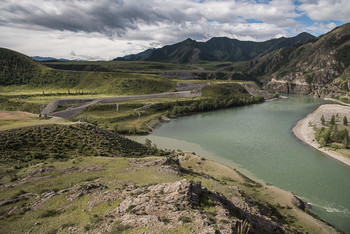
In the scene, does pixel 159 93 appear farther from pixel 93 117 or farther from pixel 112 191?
pixel 112 191

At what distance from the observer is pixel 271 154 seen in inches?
2589

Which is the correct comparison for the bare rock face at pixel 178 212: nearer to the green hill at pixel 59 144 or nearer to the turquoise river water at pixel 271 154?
the green hill at pixel 59 144

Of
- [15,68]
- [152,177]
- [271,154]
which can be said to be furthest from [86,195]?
[15,68]

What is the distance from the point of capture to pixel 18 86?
504ft

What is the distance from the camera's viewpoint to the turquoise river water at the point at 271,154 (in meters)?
43.0

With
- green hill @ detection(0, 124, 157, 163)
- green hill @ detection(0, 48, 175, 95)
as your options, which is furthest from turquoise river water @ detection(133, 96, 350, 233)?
green hill @ detection(0, 48, 175, 95)

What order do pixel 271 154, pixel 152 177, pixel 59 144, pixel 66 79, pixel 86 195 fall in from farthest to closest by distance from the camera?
pixel 66 79
pixel 271 154
pixel 59 144
pixel 152 177
pixel 86 195

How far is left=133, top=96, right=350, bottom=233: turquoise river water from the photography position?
43.0 meters

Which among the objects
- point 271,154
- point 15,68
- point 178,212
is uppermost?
point 15,68

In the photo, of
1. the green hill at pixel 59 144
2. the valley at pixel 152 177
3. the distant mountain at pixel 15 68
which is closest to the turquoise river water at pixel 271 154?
the valley at pixel 152 177

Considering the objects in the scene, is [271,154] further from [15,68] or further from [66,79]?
[15,68]

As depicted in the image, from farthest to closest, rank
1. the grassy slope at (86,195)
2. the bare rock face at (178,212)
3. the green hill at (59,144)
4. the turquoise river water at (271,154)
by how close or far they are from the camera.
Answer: the turquoise river water at (271,154)
the green hill at (59,144)
the grassy slope at (86,195)
the bare rock face at (178,212)

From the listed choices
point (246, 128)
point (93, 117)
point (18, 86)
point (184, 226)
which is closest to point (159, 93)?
point (93, 117)

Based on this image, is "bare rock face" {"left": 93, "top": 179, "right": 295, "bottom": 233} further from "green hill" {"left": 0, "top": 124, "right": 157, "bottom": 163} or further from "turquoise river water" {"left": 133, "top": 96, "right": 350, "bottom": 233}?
"turquoise river water" {"left": 133, "top": 96, "right": 350, "bottom": 233}
